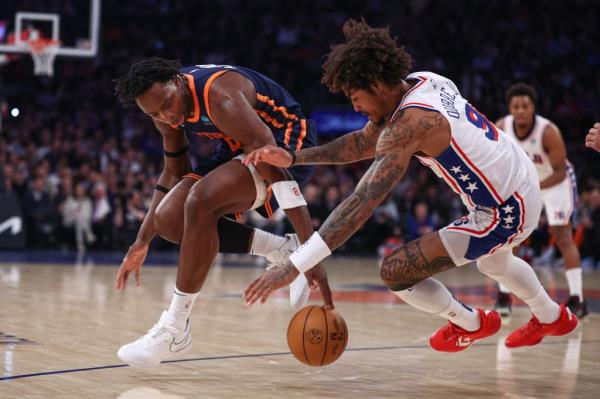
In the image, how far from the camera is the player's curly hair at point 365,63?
164 inches

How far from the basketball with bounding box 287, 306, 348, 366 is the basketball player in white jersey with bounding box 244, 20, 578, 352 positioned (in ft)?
1.26

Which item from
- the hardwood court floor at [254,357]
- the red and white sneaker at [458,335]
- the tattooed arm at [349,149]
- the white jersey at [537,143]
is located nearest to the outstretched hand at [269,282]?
the hardwood court floor at [254,357]

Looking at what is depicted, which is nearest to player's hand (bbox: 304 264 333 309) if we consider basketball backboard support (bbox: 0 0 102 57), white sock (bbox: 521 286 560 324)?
white sock (bbox: 521 286 560 324)

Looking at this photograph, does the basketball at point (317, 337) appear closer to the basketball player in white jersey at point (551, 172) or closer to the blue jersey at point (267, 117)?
the blue jersey at point (267, 117)

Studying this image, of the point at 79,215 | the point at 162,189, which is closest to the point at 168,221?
the point at 162,189

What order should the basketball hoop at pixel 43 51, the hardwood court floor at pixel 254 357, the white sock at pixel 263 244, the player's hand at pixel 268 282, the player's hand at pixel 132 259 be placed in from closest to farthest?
the player's hand at pixel 268 282
the hardwood court floor at pixel 254 357
the player's hand at pixel 132 259
the white sock at pixel 263 244
the basketball hoop at pixel 43 51

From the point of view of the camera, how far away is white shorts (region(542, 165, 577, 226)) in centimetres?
764

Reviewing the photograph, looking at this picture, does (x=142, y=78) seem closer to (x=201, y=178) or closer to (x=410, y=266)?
(x=201, y=178)

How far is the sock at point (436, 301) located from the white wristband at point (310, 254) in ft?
3.06

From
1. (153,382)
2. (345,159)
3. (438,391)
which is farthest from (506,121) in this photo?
(153,382)

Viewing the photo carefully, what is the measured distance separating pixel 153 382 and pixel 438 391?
51.7 inches

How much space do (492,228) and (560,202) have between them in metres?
3.30

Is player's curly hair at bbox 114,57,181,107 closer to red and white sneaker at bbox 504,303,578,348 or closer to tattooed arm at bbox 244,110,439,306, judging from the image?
tattooed arm at bbox 244,110,439,306

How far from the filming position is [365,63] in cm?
417
